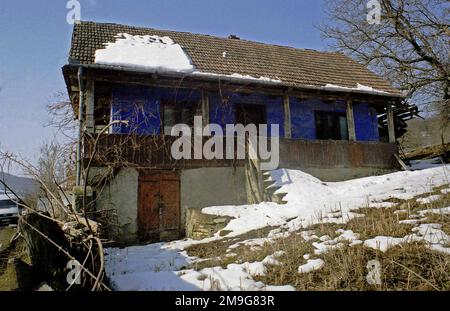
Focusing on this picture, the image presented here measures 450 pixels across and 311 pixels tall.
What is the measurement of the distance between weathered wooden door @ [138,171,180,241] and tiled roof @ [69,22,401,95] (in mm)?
3757

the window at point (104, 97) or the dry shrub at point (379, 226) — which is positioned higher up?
the window at point (104, 97)

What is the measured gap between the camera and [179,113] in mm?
10805

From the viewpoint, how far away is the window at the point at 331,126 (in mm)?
12883

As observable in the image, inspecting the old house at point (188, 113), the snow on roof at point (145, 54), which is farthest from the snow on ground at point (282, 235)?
the snow on roof at point (145, 54)

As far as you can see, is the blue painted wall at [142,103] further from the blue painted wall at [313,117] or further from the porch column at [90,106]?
the blue painted wall at [313,117]

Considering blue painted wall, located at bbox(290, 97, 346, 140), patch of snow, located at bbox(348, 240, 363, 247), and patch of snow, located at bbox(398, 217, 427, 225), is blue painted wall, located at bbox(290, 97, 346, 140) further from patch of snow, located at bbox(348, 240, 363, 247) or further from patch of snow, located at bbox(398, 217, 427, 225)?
patch of snow, located at bbox(348, 240, 363, 247)

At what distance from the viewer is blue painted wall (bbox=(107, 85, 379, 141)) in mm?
9984

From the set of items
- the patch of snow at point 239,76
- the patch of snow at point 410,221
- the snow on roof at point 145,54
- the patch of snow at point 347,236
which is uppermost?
the snow on roof at point 145,54

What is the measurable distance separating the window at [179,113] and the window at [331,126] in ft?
17.2

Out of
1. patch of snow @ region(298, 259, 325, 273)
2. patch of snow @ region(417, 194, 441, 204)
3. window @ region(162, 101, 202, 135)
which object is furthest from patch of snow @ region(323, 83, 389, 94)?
patch of snow @ region(298, 259, 325, 273)

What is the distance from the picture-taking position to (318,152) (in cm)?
1051
